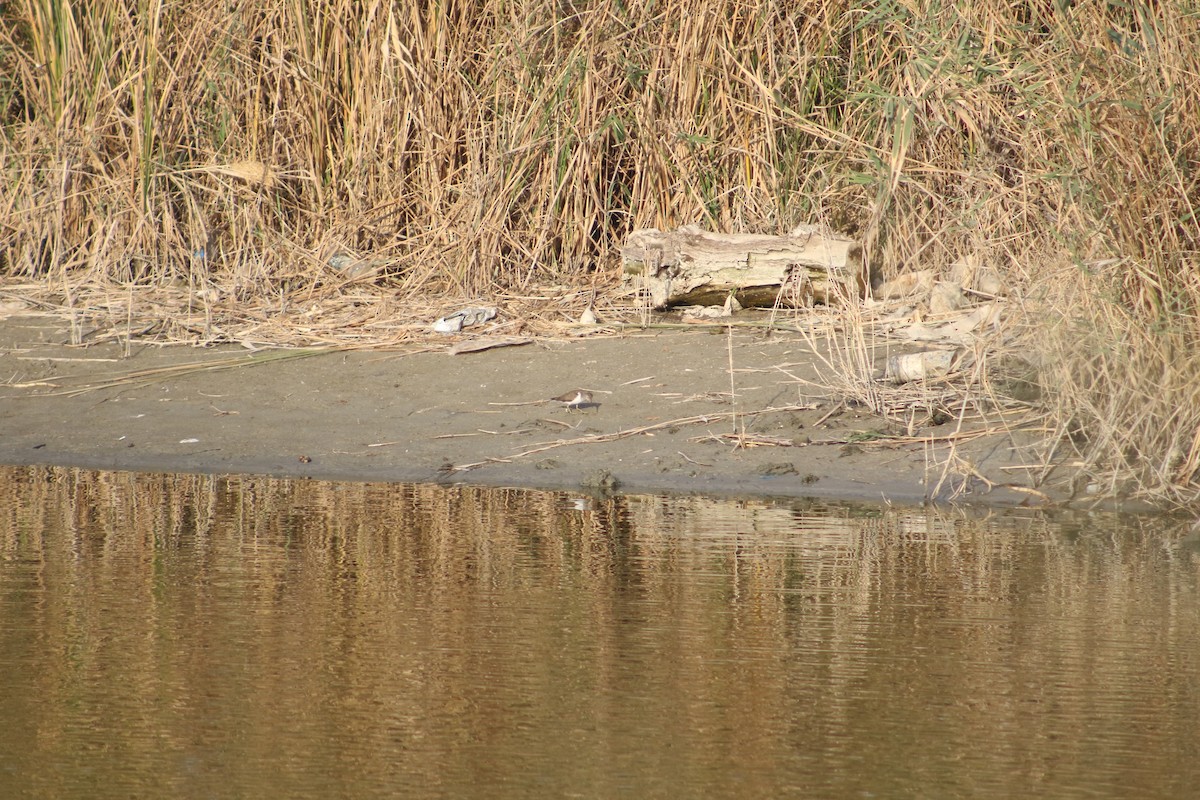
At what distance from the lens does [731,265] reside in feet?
23.1

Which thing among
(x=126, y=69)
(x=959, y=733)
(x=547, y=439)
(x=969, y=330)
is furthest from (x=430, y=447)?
(x=126, y=69)

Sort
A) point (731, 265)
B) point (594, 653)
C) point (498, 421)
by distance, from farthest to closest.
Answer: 1. point (731, 265)
2. point (498, 421)
3. point (594, 653)

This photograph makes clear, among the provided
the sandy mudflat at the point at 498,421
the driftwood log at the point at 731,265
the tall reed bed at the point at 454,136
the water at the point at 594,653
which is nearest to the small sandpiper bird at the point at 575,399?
the sandy mudflat at the point at 498,421

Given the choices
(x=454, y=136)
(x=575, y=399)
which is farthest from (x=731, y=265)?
(x=454, y=136)

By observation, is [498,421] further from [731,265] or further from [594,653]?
[594,653]

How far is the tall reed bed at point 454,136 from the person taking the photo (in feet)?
23.5

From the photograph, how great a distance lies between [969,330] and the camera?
5832 millimetres

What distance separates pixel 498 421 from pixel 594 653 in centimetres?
278

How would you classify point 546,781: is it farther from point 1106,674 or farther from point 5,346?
point 5,346

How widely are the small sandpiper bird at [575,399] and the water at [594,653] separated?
47.5 inches

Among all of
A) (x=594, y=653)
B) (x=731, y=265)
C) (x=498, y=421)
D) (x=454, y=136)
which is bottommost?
(x=594, y=653)

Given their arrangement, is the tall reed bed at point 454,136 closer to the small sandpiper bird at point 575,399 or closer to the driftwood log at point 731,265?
the driftwood log at point 731,265

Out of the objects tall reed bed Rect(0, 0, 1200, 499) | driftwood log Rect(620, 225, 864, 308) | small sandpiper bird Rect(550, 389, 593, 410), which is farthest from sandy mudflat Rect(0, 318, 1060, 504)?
tall reed bed Rect(0, 0, 1200, 499)

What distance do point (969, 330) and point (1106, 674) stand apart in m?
3.02
